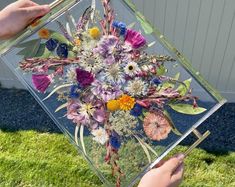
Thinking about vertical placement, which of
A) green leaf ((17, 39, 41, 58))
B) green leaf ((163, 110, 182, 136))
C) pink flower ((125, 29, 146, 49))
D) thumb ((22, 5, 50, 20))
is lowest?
green leaf ((163, 110, 182, 136))

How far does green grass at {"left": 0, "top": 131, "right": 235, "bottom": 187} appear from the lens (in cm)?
323

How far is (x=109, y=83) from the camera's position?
1906mm

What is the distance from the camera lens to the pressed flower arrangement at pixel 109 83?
1.91 metres

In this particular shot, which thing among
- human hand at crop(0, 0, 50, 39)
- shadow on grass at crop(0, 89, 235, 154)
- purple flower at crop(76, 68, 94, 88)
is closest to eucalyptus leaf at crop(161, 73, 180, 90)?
purple flower at crop(76, 68, 94, 88)

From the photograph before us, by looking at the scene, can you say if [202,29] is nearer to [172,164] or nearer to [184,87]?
[184,87]

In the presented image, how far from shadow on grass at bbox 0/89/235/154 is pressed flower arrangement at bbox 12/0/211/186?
1.68 meters

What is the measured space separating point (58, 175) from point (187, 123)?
1588 millimetres

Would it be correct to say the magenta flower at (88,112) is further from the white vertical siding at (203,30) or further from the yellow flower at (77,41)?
the white vertical siding at (203,30)

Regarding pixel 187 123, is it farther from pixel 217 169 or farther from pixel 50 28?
pixel 217 169

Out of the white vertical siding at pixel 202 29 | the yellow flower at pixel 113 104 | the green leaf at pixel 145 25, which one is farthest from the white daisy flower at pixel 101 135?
the white vertical siding at pixel 202 29

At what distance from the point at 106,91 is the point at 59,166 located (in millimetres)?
1585

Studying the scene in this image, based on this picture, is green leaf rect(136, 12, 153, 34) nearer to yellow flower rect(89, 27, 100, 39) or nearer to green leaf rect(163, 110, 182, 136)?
yellow flower rect(89, 27, 100, 39)

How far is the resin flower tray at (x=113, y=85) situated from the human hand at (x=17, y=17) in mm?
35

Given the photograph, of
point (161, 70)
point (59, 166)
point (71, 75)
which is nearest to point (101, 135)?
point (71, 75)
